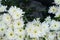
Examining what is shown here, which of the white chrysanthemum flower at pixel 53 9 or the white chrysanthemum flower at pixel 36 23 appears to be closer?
Result: the white chrysanthemum flower at pixel 36 23

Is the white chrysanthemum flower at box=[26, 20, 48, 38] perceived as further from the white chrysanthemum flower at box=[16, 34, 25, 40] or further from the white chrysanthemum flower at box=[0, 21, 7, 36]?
the white chrysanthemum flower at box=[0, 21, 7, 36]

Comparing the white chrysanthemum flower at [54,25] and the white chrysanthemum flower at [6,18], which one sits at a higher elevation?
the white chrysanthemum flower at [6,18]

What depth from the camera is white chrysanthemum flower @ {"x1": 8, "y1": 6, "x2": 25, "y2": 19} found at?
160cm

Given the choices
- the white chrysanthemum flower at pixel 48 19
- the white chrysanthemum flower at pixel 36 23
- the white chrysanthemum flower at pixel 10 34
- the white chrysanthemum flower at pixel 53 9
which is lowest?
the white chrysanthemum flower at pixel 10 34

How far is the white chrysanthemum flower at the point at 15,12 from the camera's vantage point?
1.60 meters

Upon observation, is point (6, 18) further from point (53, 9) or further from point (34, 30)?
point (53, 9)

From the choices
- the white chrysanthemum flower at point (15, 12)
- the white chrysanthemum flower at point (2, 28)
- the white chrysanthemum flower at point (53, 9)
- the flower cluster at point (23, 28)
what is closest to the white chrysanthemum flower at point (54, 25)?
the flower cluster at point (23, 28)

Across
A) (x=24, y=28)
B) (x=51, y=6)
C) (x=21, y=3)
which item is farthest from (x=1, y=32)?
(x=51, y=6)

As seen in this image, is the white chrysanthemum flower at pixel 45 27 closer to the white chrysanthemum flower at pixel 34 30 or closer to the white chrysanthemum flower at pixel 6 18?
the white chrysanthemum flower at pixel 34 30

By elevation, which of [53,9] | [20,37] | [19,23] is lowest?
[20,37]

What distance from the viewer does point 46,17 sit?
1.76 metres

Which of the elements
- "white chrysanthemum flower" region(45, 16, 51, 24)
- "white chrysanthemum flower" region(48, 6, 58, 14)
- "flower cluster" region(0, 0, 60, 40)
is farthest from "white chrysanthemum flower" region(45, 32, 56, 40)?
"white chrysanthemum flower" region(48, 6, 58, 14)

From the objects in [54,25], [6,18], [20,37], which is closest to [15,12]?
[6,18]

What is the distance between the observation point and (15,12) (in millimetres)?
1634
